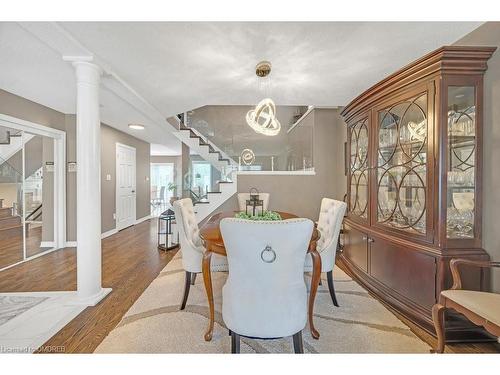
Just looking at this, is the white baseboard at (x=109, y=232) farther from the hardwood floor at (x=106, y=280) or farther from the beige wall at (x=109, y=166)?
the hardwood floor at (x=106, y=280)

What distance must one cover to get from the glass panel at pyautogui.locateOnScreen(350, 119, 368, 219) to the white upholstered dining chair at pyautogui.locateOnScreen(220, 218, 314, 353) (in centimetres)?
187

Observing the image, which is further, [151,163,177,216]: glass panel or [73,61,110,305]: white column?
[151,163,177,216]: glass panel

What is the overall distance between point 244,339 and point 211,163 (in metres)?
4.58

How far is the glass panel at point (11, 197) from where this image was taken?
3.50 meters

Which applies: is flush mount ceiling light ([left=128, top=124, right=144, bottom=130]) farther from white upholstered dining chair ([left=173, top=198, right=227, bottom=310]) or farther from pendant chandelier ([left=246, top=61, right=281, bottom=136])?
white upholstered dining chair ([left=173, top=198, right=227, bottom=310])

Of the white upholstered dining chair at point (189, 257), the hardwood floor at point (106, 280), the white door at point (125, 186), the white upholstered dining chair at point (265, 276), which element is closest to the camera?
the white upholstered dining chair at point (265, 276)

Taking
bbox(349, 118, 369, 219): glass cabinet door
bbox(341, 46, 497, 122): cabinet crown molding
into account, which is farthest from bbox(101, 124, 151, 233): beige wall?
bbox(341, 46, 497, 122): cabinet crown molding

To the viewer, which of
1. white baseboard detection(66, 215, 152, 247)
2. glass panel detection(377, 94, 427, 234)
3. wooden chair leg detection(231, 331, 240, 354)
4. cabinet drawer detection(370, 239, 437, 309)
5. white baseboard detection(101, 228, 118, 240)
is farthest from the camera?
white baseboard detection(101, 228, 118, 240)

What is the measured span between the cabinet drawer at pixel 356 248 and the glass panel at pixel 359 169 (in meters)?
0.25

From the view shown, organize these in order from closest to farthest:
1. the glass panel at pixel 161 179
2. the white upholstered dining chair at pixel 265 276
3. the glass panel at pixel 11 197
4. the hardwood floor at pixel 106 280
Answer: the white upholstered dining chair at pixel 265 276 → the hardwood floor at pixel 106 280 → the glass panel at pixel 11 197 → the glass panel at pixel 161 179

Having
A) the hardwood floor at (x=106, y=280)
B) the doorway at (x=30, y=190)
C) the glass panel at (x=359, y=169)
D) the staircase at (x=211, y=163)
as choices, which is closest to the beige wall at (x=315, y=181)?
the staircase at (x=211, y=163)

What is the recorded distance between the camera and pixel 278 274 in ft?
4.50

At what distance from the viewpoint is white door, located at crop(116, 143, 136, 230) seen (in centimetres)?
591
